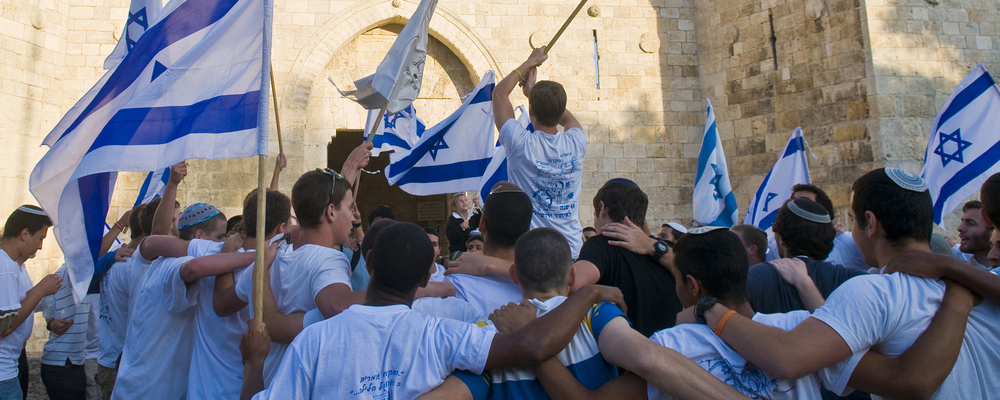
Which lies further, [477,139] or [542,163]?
[477,139]

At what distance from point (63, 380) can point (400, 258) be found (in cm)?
387

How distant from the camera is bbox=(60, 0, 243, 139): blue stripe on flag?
3.21 m

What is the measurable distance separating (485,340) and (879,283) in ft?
4.05

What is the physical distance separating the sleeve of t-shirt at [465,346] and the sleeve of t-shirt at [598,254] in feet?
2.65

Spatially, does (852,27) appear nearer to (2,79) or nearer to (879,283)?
(879,283)

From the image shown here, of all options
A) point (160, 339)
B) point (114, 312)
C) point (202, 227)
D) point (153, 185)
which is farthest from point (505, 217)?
point (153, 185)

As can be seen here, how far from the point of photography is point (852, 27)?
28.9 ft

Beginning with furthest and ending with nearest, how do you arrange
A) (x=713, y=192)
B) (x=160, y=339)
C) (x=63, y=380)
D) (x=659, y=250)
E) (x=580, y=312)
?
(x=713, y=192)
(x=63, y=380)
(x=160, y=339)
(x=659, y=250)
(x=580, y=312)

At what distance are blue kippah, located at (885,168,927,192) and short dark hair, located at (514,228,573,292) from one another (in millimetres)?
1128

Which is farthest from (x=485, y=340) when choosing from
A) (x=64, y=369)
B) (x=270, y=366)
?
(x=64, y=369)

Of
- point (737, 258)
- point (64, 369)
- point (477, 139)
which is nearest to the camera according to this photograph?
point (737, 258)

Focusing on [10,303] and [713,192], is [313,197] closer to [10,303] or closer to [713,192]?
[10,303]

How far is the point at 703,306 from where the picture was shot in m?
2.06

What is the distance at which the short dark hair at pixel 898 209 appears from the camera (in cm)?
211
